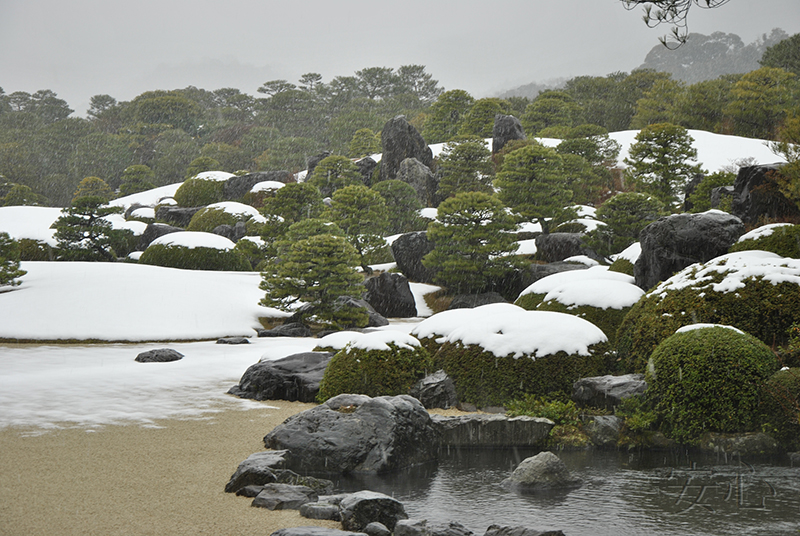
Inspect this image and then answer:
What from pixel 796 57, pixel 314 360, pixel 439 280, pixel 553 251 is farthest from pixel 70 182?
pixel 796 57

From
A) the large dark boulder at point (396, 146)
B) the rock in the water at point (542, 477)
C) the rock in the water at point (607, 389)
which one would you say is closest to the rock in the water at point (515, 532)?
the rock in the water at point (542, 477)

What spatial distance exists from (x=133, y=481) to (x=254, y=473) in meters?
1.22

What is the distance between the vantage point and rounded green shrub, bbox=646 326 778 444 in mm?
7031

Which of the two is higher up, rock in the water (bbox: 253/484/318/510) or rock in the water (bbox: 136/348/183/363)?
rock in the water (bbox: 136/348/183/363)

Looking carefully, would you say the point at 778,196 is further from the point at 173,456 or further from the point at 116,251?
the point at 116,251

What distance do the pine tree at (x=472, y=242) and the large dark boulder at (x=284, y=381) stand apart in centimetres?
1333

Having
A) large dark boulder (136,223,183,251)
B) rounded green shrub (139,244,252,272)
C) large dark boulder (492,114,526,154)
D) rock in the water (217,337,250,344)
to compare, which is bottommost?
rock in the water (217,337,250,344)

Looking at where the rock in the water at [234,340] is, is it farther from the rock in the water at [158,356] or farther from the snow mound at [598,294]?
the snow mound at [598,294]

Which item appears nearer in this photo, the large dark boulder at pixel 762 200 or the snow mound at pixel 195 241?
the large dark boulder at pixel 762 200

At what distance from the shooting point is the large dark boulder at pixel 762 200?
12844 mm

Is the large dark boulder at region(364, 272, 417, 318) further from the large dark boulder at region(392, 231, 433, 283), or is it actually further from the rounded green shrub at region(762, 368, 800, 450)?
the rounded green shrub at region(762, 368, 800, 450)

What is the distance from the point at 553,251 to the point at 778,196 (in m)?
13.5

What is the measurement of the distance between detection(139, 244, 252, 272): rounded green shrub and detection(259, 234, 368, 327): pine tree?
8.33 metres

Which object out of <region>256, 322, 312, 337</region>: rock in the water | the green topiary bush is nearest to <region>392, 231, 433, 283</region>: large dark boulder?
<region>256, 322, 312, 337</region>: rock in the water
